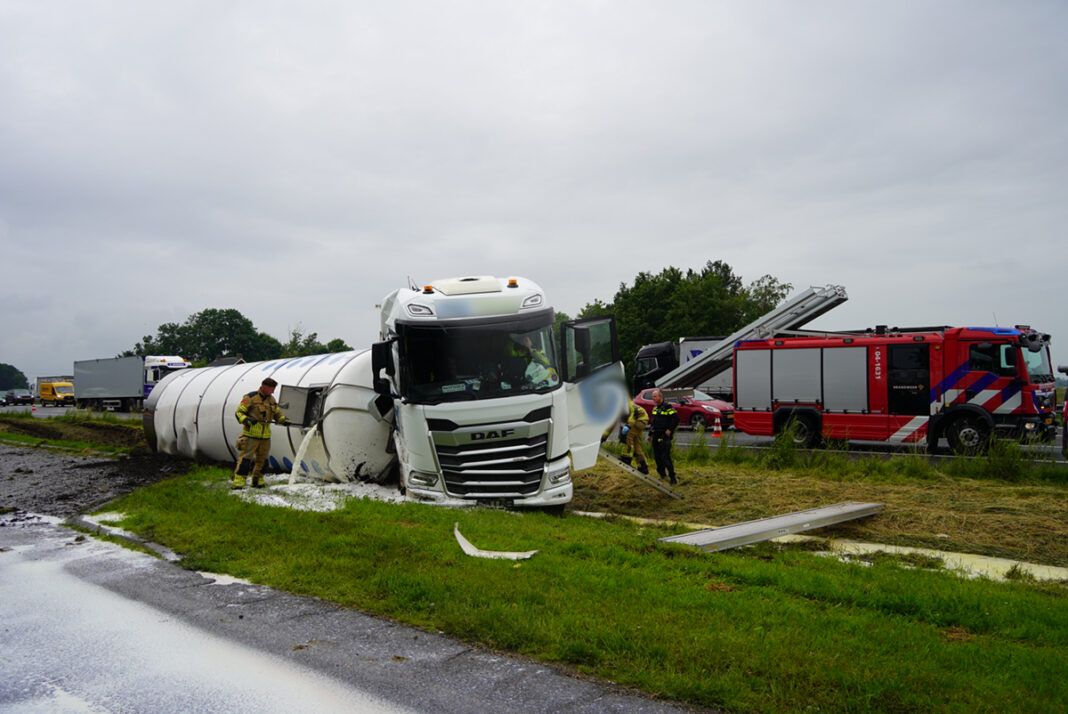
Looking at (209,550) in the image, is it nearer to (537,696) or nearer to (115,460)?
(537,696)

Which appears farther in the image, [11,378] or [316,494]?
[11,378]

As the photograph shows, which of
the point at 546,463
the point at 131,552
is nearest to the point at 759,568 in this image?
the point at 546,463

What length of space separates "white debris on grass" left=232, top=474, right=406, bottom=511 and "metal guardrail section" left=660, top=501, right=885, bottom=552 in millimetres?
4190

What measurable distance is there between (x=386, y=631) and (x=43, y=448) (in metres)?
20.6

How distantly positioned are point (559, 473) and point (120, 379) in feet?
154

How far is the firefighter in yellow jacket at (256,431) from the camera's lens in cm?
1213

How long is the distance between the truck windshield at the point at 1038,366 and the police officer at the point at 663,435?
852 cm

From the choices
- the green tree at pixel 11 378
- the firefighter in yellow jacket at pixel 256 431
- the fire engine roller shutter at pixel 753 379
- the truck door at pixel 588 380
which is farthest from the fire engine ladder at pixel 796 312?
the green tree at pixel 11 378

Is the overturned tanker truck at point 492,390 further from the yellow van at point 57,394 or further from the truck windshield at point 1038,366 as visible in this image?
the yellow van at point 57,394

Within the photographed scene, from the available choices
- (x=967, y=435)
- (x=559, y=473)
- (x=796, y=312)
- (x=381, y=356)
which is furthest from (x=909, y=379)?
(x=381, y=356)

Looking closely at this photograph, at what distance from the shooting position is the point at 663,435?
42.2ft

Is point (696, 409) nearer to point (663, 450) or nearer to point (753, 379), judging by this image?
point (753, 379)

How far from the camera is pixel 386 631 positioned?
5258 mm

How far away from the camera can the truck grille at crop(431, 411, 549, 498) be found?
9531 millimetres
